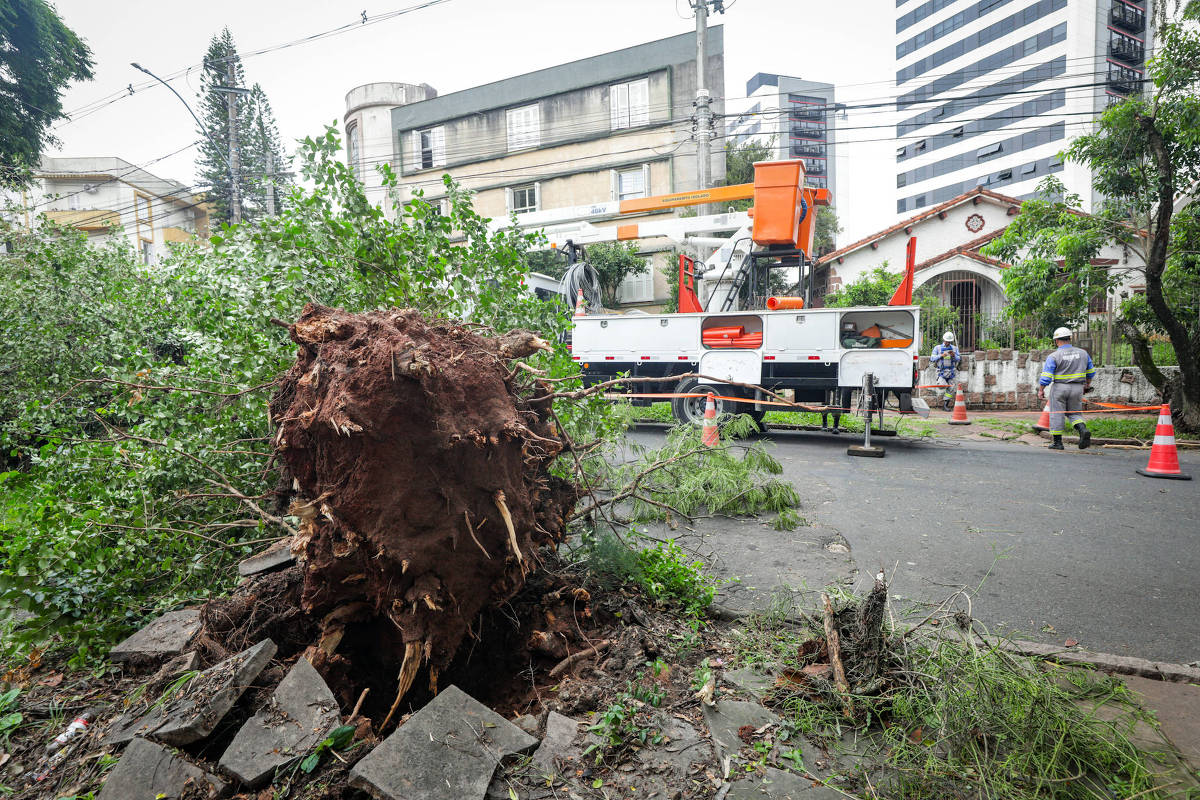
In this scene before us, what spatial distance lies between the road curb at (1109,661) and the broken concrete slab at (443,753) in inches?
81.9

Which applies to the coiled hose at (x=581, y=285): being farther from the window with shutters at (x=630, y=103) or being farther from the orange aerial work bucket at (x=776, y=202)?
the window with shutters at (x=630, y=103)

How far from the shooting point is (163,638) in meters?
2.68

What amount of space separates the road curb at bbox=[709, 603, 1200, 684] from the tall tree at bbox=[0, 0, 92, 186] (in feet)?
63.1

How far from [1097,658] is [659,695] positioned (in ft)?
6.98

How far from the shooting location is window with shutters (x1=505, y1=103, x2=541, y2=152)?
78.5ft

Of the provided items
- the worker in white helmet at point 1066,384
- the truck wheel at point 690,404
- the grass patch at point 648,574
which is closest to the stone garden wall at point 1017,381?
the worker in white helmet at point 1066,384

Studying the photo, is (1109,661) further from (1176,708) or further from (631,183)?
(631,183)

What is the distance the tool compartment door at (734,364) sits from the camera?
9.42m

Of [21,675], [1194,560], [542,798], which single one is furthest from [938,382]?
[21,675]

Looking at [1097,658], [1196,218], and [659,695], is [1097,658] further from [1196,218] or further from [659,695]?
[1196,218]

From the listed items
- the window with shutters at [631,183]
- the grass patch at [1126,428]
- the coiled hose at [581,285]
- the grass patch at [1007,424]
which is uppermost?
the window with shutters at [631,183]

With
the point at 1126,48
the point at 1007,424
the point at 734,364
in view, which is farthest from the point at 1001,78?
the point at 734,364

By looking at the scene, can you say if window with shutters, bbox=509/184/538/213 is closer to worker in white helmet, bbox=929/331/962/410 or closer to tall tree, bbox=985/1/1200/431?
worker in white helmet, bbox=929/331/962/410

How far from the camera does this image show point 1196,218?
30.3 feet
